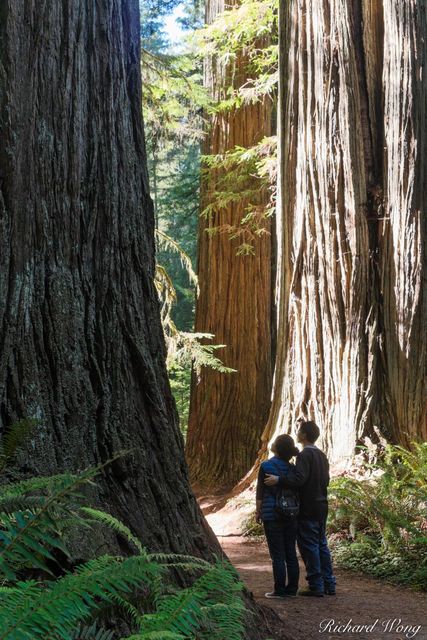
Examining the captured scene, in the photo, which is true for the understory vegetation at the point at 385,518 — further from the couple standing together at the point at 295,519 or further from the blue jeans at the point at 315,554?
the couple standing together at the point at 295,519

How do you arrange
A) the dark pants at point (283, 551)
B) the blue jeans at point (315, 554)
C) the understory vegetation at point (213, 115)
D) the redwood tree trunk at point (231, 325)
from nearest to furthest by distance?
1. the dark pants at point (283, 551)
2. the blue jeans at point (315, 554)
3. the understory vegetation at point (213, 115)
4. the redwood tree trunk at point (231, 325)

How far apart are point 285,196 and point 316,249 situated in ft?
3.32

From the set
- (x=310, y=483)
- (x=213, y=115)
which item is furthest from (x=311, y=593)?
(x=213, y=115)

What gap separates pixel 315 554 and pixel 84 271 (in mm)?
3628

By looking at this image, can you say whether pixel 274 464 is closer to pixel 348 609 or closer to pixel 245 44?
pixel 348 609

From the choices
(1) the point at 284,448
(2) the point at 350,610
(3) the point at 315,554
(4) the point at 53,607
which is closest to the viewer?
(4) the point at 53,607

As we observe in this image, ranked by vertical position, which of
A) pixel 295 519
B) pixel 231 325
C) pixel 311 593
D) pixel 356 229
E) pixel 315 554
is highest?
pixel 356 229

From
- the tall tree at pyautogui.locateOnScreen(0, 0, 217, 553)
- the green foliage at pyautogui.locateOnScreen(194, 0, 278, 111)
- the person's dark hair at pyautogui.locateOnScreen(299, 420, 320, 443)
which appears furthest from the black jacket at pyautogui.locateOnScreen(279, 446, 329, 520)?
the green foliage at pyautogui.locateOnScreen(194, 0, 278, 111)

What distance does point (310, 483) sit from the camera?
6223 mm

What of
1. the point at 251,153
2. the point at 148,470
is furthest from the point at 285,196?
the point at 148,470

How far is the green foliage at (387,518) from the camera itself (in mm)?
6832

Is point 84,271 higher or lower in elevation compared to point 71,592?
higher

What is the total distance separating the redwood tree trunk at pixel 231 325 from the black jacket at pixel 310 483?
6218 mm

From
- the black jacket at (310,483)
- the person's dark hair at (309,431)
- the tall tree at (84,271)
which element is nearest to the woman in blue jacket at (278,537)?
the black jacket at (310,483)
